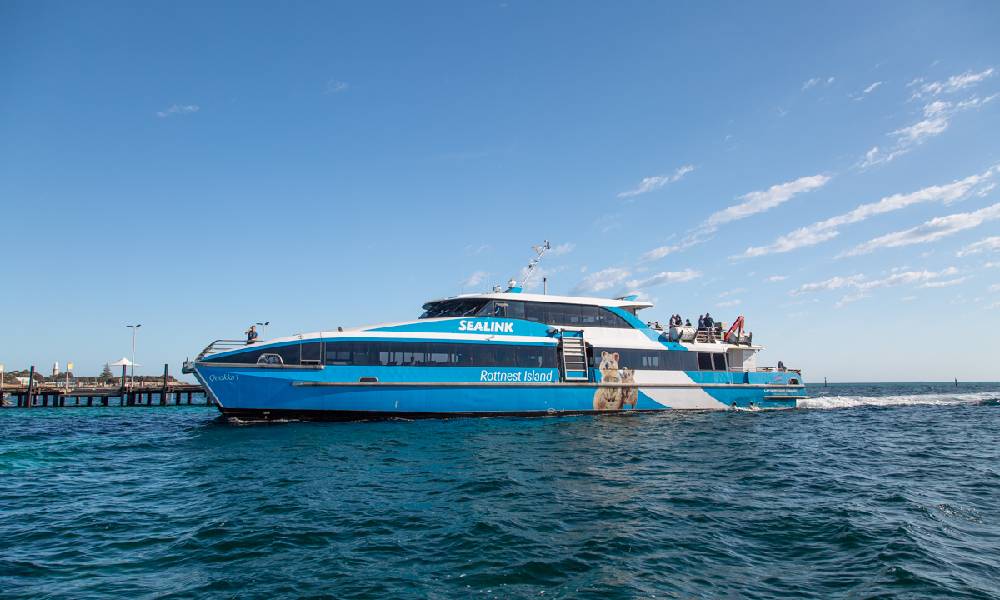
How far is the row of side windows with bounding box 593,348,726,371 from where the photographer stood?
25031 millimetres

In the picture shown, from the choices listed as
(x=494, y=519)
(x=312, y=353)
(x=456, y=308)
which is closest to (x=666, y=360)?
(x=456, y=308)

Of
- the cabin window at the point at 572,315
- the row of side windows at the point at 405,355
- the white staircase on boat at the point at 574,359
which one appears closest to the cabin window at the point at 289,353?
the row of side windows at the point at 405,355

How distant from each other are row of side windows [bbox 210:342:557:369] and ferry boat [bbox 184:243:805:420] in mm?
38

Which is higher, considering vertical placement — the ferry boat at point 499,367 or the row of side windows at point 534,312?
the row of side windows at point 534,312

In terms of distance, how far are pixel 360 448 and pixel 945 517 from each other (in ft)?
39.1

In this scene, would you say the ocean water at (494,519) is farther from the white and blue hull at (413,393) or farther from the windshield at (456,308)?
the windshield at (456,308)

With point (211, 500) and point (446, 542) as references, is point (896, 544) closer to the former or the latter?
point (446, 542)

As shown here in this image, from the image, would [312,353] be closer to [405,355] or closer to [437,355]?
[405,355]

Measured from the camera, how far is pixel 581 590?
5.58 m

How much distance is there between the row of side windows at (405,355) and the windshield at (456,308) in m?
1.66

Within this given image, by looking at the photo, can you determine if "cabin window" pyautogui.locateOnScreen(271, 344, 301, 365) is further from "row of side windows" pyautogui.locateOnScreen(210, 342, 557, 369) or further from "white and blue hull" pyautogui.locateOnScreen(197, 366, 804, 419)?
"white and blue hull" pyautogui.locateOnScreen(197, 366, 804, 419)

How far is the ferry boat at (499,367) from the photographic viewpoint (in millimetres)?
19000

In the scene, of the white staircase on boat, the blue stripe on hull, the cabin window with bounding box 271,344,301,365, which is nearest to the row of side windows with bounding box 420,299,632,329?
the white staircase on boat

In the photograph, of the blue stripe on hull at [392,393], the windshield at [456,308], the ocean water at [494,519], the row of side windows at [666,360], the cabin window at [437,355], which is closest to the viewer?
the ocean water at [494,519]
